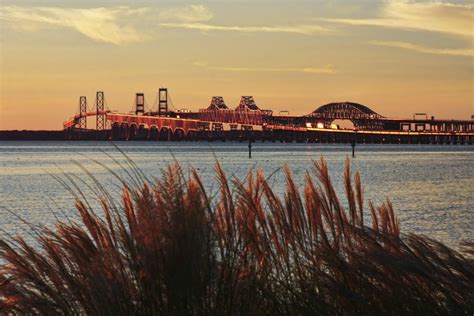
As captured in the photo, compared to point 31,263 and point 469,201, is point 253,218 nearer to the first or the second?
point 31,263

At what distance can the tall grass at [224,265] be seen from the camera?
464 centimetres

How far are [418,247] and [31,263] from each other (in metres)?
1.96

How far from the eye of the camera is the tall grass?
15.2 ft

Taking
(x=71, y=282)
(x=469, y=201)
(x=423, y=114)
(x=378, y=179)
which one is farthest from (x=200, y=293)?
(x=423, y=114)

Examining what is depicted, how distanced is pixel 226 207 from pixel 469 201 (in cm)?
3957

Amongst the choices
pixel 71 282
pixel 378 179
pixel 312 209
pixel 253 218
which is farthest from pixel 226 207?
pixel 378 179

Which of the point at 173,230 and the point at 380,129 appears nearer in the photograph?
the point at 173,230

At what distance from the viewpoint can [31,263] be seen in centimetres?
491

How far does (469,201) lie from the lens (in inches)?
1699

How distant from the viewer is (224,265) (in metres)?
4.75

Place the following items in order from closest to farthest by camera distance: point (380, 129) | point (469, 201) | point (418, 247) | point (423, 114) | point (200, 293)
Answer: point (200, 293) < point (418, 247) < point (469, 201) < point (423, 114) < point (380, 129)

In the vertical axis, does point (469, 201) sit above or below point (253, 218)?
below

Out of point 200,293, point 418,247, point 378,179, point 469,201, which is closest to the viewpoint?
point 200,293

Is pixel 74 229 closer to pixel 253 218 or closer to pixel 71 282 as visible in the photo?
pixel 71 282
